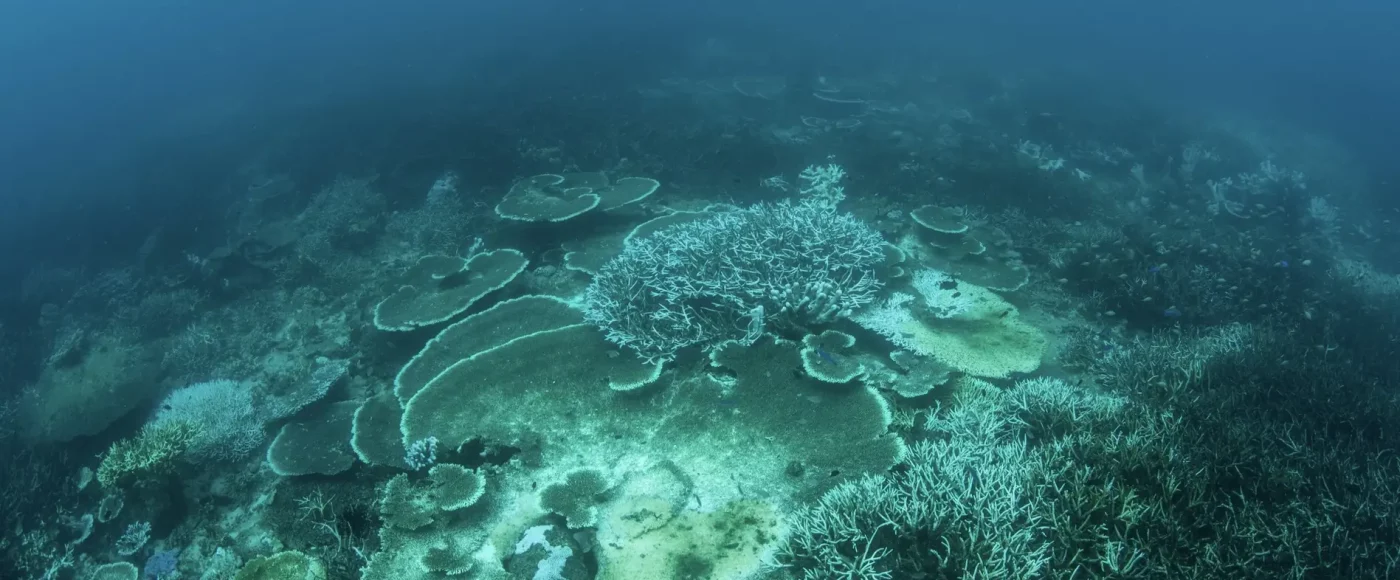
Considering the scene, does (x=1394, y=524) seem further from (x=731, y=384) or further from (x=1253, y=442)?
(x=731, y=384)

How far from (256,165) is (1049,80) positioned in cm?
3778

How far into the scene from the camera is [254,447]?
809 cm

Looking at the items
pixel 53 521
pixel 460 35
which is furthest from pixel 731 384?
pixel 460 35

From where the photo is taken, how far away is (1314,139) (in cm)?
2872

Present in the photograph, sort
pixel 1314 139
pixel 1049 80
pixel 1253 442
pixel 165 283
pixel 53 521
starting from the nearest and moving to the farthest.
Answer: pixel 1253 442 → pixel 53 521 → pixel 165 283 → pixel 1314 139 → pixel 1049 80

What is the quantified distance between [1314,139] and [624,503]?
1549 inches

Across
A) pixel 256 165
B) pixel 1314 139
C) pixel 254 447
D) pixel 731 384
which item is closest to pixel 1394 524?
pixel 731 384

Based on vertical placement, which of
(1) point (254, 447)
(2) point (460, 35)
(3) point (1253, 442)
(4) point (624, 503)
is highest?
(3) point (1253, 442)

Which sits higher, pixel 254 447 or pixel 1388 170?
pixel 254 447

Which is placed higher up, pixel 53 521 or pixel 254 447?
pixel 254 447

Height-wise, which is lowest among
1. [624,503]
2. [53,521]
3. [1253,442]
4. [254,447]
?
[53,521]

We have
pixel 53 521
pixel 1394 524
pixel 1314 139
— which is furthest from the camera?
pixel 1314 139

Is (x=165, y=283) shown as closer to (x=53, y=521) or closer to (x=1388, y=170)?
(x=53, y=521)

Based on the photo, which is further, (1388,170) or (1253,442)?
(1388,170)
